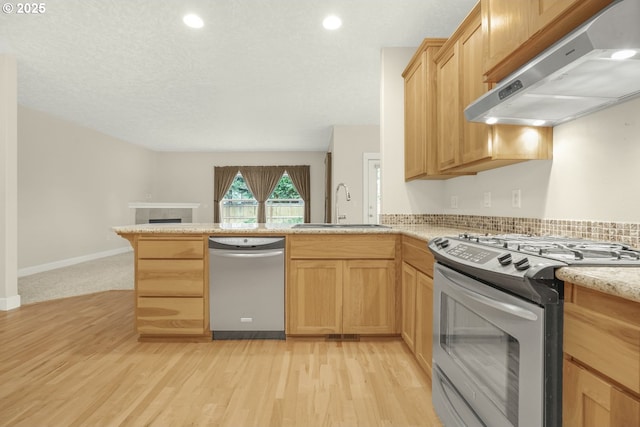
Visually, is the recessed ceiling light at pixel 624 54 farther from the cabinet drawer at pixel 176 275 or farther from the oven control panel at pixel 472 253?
the cabinet drawer at pixel 176 275

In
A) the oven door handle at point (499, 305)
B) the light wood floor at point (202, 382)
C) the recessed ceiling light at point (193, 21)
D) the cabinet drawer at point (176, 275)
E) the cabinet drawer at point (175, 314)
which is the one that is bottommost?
the light wood floor at point (202, 382)

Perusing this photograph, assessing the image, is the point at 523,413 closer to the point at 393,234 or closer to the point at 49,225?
the point at 393,234

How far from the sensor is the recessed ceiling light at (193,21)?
8.73 ft

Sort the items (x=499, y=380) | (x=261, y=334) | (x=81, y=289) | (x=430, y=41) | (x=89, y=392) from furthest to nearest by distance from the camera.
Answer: (x=81, y=289)
(x=261, y=334)
(x=430, y=41)
(x=89, y=392)
(x=499, y=380)

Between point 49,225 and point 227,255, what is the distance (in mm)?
4978

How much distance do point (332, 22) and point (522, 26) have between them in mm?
1749

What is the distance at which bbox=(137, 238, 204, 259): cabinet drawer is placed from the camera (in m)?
2.50

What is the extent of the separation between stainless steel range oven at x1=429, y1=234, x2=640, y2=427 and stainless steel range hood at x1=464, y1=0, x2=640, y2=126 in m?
0.61

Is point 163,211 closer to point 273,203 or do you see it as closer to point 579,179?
point 273,203

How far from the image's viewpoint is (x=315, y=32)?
2898 millimetres

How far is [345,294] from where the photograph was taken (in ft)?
8.21

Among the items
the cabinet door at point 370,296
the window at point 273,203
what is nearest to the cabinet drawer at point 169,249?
the cabinet door at point 370,296

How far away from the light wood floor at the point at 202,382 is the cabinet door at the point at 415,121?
55.9 inches

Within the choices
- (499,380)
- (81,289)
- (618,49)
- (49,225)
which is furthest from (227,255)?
(49,225)
